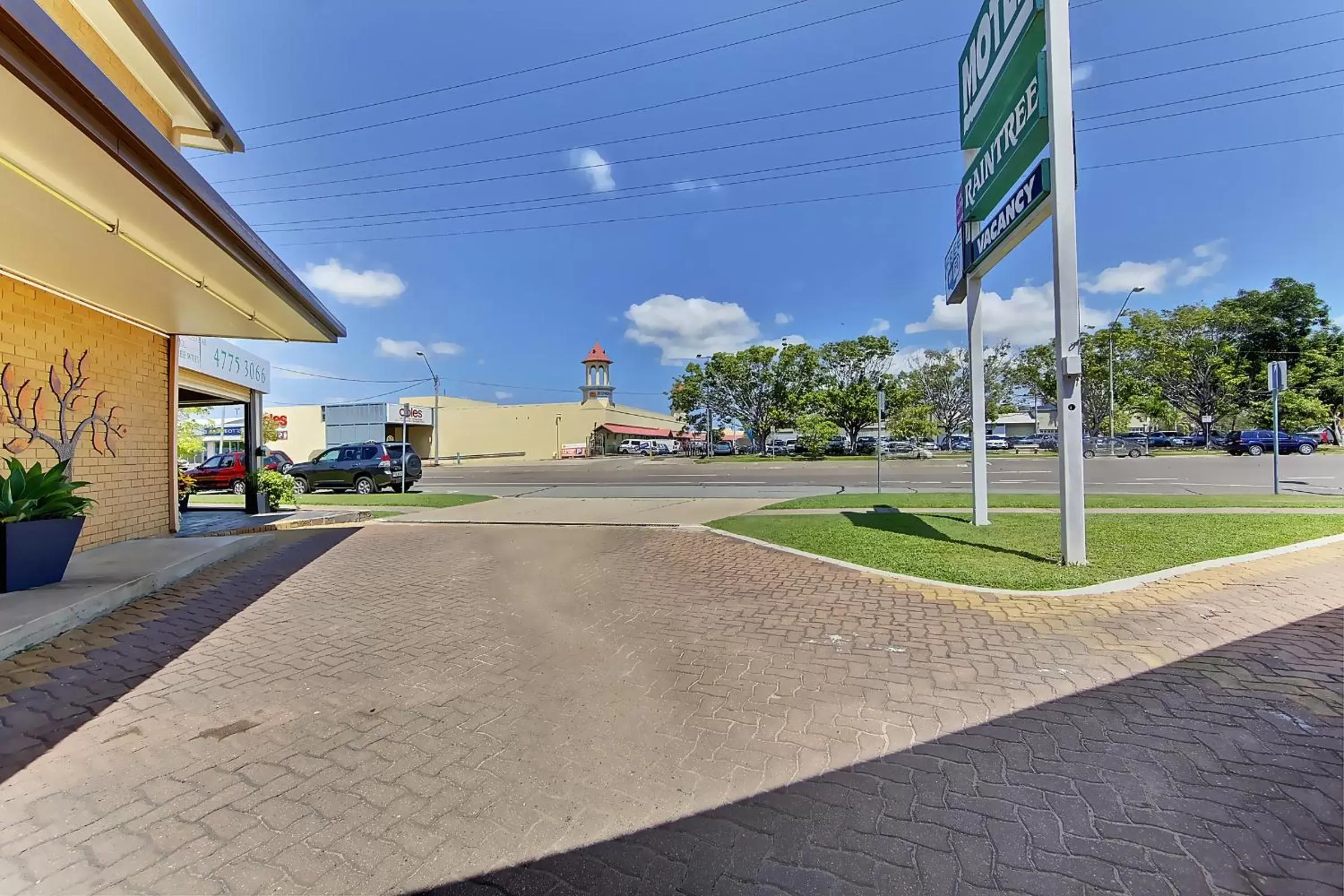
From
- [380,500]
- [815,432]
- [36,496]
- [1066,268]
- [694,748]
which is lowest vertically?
[694,748]

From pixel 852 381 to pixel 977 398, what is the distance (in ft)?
115

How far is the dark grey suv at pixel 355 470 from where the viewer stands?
19.2 meters

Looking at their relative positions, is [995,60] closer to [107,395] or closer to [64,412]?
[64,412]

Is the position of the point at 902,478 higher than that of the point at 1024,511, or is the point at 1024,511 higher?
the point at 902,478

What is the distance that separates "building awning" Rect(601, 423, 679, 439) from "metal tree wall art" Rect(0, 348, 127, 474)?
55.7m

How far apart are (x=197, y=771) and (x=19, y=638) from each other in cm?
300

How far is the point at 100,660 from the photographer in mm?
4273

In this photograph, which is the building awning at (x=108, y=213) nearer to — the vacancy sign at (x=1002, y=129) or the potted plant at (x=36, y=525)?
the potted plant at (x=36, y=525)

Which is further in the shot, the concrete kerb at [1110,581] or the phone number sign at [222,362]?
the phone number sign at [222,362]

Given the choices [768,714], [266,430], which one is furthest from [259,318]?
[266,430]

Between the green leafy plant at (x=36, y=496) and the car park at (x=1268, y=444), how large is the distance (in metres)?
46.8

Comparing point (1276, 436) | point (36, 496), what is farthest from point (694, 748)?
point (1276, 436)

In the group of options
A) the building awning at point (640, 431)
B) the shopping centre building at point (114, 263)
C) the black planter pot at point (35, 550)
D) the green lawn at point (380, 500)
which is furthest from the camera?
the building awning at point (640, 431)

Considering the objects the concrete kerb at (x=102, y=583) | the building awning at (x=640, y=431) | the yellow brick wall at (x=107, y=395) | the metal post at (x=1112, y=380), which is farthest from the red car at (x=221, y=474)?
the metal post at (x=1112, y=380)
